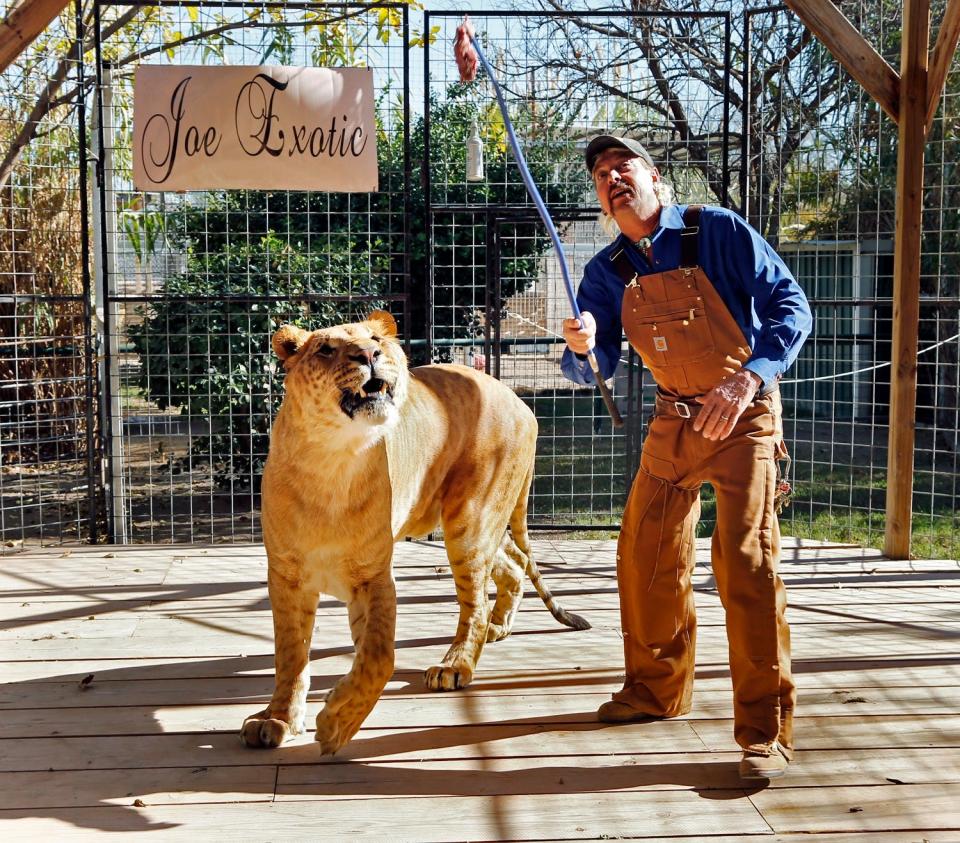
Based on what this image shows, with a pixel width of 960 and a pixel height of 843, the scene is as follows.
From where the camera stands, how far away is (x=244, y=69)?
648 cm

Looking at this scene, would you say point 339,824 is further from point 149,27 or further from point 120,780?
point 149,27

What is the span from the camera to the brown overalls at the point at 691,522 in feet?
11.0

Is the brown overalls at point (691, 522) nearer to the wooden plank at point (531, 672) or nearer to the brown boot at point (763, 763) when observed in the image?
the brown boot at point (763, 763)

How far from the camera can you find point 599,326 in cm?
398

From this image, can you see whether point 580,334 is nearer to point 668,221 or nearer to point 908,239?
point 668,221

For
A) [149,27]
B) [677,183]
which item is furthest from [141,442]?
[677,183]

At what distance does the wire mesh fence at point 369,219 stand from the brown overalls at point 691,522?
291cm

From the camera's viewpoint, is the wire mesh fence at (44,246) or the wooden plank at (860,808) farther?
the wire mesh fence at (44,246)

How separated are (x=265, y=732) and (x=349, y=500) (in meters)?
0.80

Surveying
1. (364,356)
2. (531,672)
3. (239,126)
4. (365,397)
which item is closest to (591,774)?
(531,672)

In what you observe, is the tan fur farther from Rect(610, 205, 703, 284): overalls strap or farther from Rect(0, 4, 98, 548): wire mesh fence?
Rect(0, 4, 98, 548): wire mesh fence

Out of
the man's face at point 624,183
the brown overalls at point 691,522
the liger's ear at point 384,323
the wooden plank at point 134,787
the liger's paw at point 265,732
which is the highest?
the man's face at point 624,183

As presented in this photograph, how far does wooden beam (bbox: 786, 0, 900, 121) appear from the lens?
6.00m

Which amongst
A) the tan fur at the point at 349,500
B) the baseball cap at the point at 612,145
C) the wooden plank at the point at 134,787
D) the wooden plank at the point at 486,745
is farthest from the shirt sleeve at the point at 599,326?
the wooden plank at the point at 134,787
